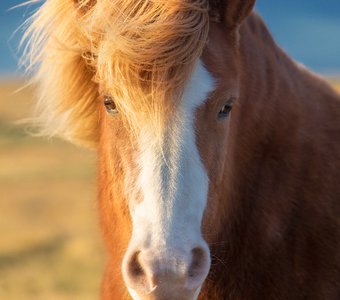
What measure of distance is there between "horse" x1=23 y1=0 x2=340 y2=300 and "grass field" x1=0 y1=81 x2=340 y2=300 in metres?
0.80

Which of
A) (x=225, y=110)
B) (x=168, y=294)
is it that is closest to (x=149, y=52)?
(x=225, y=110)

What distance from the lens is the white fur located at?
141 inches

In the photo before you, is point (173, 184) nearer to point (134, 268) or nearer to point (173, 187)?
point (173, 187)

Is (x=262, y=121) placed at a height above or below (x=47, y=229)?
above

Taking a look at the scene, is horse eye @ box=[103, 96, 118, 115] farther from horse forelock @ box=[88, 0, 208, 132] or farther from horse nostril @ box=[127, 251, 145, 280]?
horse nostril @ box=[127, 251, 145, 280]

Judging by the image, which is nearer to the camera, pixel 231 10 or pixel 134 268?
pixel 134 268

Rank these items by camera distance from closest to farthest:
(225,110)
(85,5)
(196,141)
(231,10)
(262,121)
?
(196,141) → (225,110) → (231,10) → (85,5) → (262,121)

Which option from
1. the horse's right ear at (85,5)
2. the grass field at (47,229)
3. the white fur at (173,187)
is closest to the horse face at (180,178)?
the white fur at (173,187)

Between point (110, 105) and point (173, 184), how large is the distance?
0.63 m

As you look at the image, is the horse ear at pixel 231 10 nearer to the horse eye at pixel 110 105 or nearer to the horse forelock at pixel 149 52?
the horse forelock at pixel 149 52

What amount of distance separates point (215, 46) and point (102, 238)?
1407mm

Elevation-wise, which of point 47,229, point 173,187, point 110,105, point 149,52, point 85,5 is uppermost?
point 85,5

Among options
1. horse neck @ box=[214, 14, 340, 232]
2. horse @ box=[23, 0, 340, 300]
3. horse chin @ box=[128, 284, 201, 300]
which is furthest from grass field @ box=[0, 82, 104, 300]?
horse chin @ box=[128, 284, 201, 300]

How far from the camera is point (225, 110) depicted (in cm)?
407
